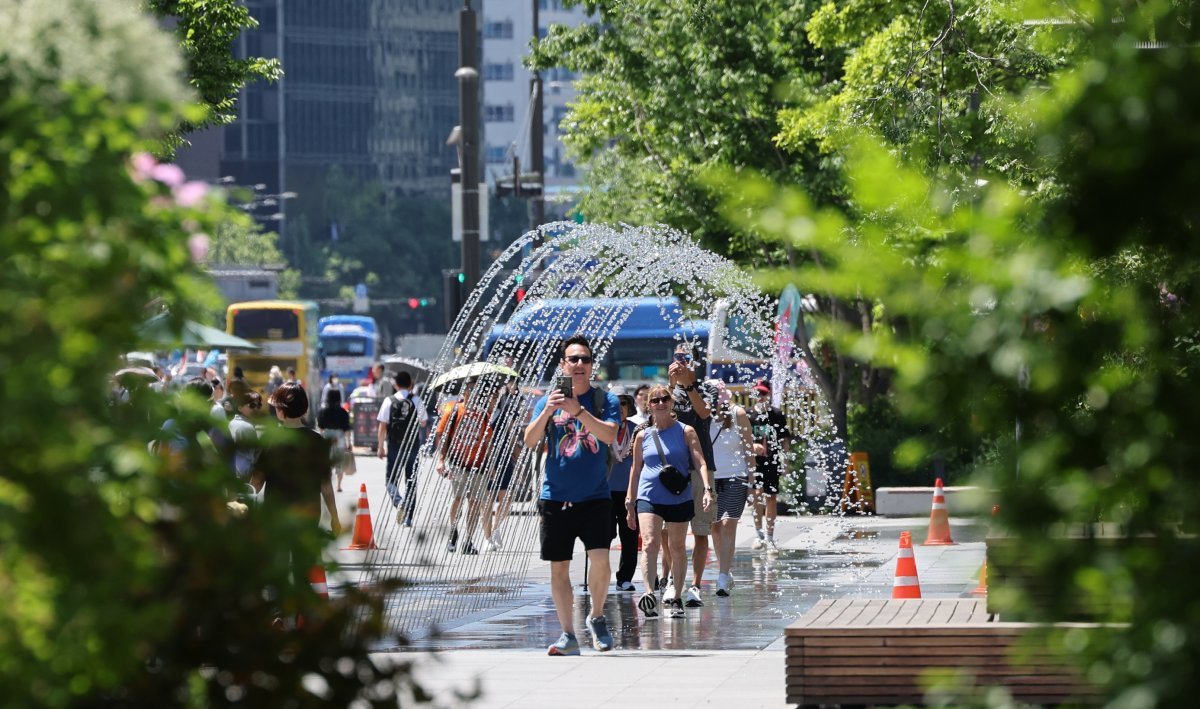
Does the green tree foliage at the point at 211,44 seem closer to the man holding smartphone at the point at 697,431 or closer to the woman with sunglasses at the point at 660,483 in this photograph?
the man holding smartphone at the point at 697,431

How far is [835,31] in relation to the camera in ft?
69.3

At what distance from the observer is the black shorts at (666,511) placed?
13.2 meters

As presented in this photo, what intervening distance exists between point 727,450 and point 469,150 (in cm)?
1088

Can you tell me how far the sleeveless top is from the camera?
13.0 meters

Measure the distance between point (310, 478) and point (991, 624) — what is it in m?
4.35

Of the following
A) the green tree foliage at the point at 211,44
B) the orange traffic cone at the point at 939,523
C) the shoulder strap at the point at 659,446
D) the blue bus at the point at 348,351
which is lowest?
the blue bus at the point at 348,351

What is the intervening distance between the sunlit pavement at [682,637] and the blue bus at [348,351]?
5718 centimetres

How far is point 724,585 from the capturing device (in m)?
14.9

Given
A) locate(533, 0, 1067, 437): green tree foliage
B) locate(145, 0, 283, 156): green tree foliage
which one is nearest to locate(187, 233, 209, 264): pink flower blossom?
locate(145, 0, 283, 156): green tree foliage

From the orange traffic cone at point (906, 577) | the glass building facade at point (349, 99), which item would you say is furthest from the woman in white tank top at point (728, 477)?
the glass building facade at point (349, 99)

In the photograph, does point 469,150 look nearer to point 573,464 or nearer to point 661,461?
point 661,461

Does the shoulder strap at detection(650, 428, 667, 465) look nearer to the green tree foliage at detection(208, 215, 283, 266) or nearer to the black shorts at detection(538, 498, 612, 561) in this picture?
the black shorts at detection(538, 498, 612, 561)

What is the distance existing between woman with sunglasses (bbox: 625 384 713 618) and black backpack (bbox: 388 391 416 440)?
32.7 feet

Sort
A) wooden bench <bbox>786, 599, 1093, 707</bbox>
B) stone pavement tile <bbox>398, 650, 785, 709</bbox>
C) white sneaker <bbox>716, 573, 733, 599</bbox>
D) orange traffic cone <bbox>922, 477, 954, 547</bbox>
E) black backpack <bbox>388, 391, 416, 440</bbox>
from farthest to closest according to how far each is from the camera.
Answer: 1. black backpack <bbox>388, 391, 416, 440</bbox>
2. orange traffic cone <bbox>922, 477, 954, 547</bbox>
3. white sneaker <bbox>716, 573, 733, 599</bbox>
4. stone pavement tile <bbox>398, 650, 785, 709</bbox>
5. wooden bench <bbox>786, 599, 1093, 707</bbox>
